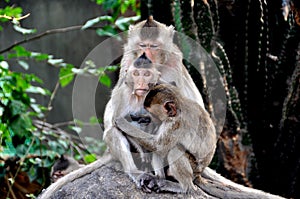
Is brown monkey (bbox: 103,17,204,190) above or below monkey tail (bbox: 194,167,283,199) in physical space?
above

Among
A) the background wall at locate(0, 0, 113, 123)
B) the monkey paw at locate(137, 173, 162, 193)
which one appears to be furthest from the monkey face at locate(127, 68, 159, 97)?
the background wall at locate(0, 0, 113, 123)

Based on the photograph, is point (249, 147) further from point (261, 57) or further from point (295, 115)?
point (261, 57)

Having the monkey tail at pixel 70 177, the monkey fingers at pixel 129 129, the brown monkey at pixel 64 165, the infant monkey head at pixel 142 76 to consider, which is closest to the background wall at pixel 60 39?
the brown monkey at pixel 64 165

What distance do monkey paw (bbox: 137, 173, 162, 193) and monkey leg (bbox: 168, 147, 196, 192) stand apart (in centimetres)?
13

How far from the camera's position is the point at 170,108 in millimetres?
3350

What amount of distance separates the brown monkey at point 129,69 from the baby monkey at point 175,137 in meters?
0.13

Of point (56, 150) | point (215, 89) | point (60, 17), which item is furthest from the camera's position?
point (60, 17)

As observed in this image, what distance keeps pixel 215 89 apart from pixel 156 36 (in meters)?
1.85

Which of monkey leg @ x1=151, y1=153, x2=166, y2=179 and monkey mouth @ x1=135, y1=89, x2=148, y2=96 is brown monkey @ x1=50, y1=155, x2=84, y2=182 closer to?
monkey leg @ x1=151, y1=153, x2=166, y2=179

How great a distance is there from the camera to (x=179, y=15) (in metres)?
Result: 5.64

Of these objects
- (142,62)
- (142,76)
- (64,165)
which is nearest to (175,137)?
(142,76)

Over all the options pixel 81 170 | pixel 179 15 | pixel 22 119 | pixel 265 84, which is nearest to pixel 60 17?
pixel 179 15

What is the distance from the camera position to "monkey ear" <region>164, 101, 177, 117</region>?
332cm

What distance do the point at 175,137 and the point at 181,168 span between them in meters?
0.26
